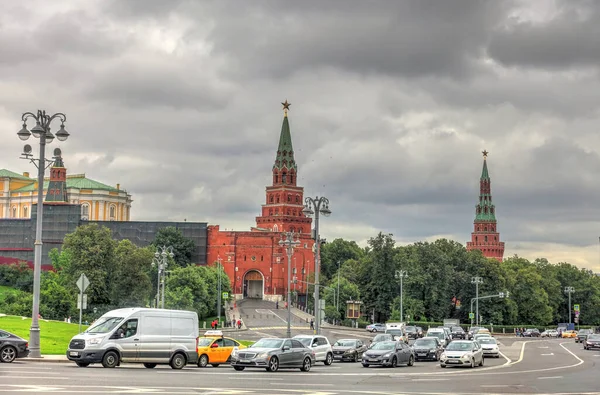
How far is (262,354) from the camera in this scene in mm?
34812

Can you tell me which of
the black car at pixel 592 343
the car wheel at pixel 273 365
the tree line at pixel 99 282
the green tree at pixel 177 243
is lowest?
the black car at pixel 592 343

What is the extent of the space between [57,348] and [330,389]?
22.6m

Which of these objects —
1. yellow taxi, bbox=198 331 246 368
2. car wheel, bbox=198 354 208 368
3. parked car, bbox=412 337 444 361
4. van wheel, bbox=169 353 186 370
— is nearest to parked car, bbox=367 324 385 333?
parked car, bbox=412 337 444 361

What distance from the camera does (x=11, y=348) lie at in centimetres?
3362

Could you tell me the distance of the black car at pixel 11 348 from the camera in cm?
3344

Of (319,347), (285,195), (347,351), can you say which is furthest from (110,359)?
(285,195)

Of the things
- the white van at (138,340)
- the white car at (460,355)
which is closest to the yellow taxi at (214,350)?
the white van at (138,340)

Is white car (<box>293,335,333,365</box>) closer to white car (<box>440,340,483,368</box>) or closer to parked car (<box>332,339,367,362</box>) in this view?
parked car (<box>332,339,367,362</box>)

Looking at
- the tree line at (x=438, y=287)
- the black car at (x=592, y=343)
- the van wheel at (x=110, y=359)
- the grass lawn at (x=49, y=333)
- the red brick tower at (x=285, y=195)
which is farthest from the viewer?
the red brick tower at (x=285, y=195)

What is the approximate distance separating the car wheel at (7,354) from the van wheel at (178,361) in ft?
20.2

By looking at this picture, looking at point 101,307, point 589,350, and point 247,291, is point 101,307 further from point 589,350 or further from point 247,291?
point 247,291

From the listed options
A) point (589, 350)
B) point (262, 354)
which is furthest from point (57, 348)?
point (589, 350)

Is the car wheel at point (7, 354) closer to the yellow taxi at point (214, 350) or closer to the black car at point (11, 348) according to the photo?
the black car at point (11, 348)

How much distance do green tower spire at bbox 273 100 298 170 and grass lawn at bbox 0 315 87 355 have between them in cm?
12168
